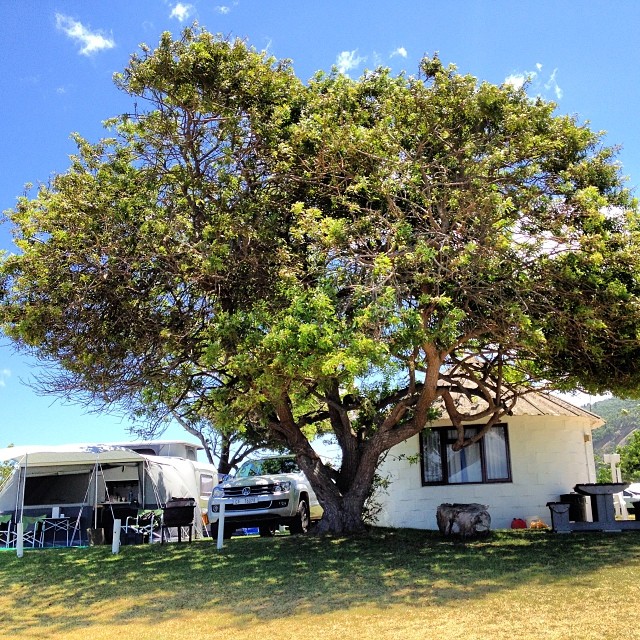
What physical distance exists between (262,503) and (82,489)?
588cm

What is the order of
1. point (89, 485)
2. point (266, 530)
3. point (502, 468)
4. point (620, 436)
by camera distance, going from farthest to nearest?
1. point (620, 436)
2. point (502, 468)
3. point (89, 485)
4. point (266, 530)

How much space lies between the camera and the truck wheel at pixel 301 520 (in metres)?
16.0

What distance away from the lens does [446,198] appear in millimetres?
11836

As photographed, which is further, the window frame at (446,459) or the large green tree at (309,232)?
the window frame at (446,459)

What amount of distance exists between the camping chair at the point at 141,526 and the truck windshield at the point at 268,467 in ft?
7.59

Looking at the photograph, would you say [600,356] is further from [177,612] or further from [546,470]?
[177,612]

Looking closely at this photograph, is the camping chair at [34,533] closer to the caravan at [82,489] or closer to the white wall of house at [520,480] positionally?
the caravan at [82,489]

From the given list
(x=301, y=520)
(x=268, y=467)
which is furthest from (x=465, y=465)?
(x=268, y=467)

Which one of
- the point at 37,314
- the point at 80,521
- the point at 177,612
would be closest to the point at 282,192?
the point at 37,314

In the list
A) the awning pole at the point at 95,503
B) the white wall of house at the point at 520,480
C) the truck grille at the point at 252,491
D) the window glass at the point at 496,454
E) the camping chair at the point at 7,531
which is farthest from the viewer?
the window glass at the point at 496,454

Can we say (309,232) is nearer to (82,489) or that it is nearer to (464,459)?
(464,459)

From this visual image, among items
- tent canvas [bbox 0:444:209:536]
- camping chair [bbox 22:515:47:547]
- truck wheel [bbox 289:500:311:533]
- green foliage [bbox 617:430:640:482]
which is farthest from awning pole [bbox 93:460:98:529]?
green foliage [bbox 617:430:640:482]

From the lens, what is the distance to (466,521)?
14055mm

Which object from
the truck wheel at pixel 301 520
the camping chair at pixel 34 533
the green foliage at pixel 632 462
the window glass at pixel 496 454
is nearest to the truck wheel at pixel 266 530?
the truck wheel at pixel 301 520
